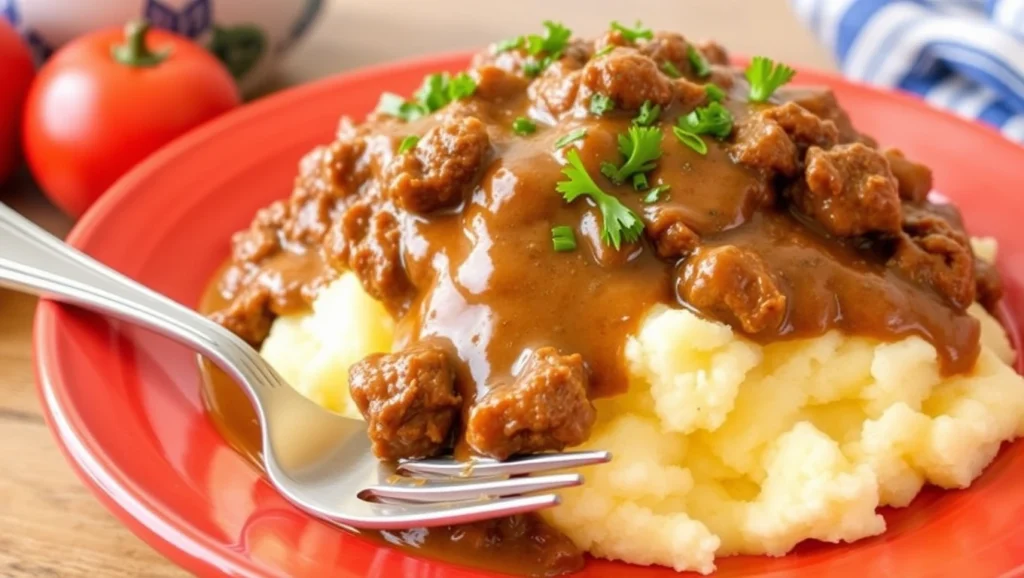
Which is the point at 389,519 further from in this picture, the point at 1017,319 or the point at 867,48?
the point at 867,48

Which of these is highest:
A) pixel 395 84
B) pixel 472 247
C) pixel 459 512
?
pixel 472 247

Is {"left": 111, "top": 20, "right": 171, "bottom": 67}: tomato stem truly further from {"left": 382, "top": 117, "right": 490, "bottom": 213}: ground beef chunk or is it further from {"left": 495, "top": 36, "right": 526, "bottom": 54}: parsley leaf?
{"left": 382, "top": 117, "right": 490, "bottom": 213}: ground beef chunk

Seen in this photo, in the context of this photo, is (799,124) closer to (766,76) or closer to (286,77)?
(766,76)

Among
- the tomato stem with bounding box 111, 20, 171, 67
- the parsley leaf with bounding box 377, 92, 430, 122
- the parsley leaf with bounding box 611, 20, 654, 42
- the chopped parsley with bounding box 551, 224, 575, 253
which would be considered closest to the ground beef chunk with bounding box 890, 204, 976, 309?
the chopped parsley with bounding box 551, 224, 575, 253

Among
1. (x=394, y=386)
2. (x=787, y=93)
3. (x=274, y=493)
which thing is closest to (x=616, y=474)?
(x=394, y=386)

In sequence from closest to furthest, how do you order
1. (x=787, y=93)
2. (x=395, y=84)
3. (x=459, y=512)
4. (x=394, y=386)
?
(x=459, y=512), (x=394, y=386), (x=787, y=93), (x=395, y=84)

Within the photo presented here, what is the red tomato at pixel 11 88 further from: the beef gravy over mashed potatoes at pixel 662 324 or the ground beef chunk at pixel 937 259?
the ground beef chunk at pixel 937 259

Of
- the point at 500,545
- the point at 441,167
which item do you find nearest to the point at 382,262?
the point at 441,167
